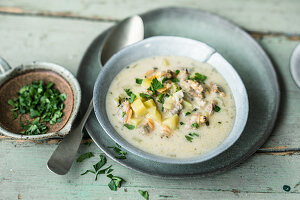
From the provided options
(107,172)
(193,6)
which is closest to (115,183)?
(107,172)

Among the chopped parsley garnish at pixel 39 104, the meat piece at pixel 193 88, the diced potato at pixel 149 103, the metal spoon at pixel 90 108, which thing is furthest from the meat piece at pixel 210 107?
the chopped parsley garnish at pixel 39 104

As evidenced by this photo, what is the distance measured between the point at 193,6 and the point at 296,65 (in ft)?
4.67

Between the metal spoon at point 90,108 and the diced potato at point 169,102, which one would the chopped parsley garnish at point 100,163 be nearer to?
the metal spoon at point 90,108

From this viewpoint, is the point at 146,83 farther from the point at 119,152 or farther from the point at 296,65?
the point at 296,65

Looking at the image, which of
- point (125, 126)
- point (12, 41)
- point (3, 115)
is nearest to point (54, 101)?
point (3, 115)

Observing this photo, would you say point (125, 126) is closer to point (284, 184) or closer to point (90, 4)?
point (284, 184)

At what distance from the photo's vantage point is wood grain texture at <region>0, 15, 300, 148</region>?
3197 millimetres

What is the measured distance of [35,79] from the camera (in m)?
2.93

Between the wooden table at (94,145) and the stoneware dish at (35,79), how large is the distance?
0.19m

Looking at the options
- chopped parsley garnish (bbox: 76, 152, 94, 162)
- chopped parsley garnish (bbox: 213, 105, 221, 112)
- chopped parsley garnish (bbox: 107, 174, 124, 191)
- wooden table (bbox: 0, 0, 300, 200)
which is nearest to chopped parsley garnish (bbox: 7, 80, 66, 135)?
wooden table (bbox: 0, 0, 300, 200)

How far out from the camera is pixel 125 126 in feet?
8.32

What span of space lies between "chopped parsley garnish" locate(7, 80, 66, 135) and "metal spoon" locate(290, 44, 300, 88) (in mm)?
2249

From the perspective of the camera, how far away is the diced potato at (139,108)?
2520 mm

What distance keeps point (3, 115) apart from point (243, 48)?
2.48 metres
